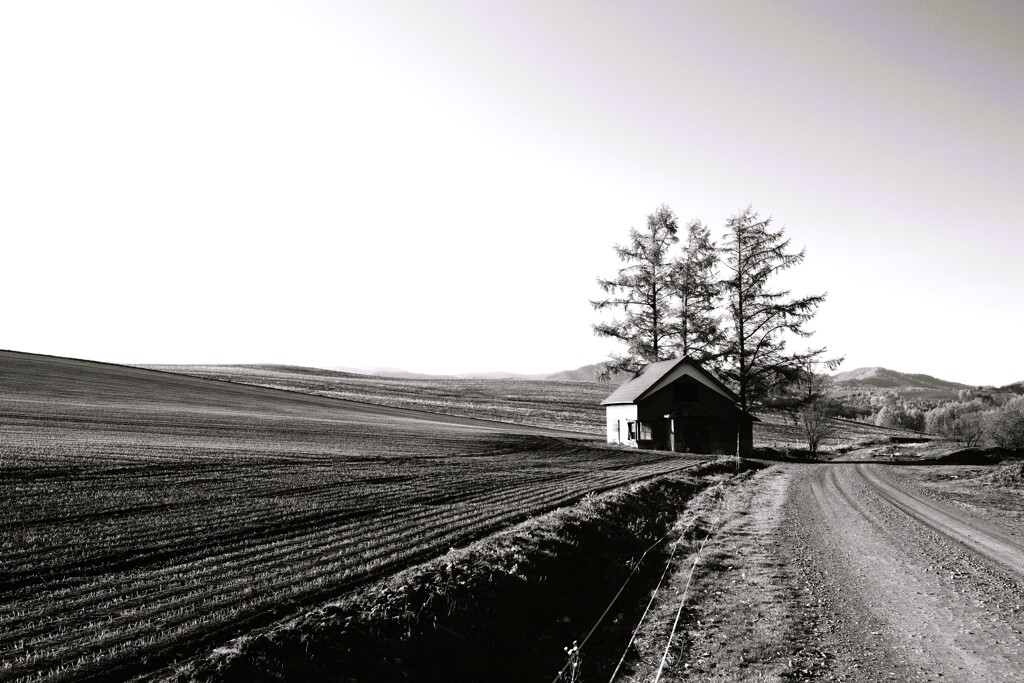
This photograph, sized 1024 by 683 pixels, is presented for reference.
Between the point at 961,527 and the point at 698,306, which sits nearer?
the point at 961,527

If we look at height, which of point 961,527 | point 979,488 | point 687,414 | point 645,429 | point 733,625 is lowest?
point 979,488

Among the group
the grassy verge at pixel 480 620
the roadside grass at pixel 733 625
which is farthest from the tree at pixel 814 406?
the grassy verge at pixel 480 620

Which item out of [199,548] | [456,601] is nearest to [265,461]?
[199,548]

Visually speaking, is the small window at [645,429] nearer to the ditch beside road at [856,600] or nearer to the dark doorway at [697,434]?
the dark doorway at [697,434]

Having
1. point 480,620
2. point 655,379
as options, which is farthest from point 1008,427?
point 480,620

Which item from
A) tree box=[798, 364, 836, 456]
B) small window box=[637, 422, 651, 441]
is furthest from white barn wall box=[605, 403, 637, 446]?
tree box=[798, 364, 836, 456]

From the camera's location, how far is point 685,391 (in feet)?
138

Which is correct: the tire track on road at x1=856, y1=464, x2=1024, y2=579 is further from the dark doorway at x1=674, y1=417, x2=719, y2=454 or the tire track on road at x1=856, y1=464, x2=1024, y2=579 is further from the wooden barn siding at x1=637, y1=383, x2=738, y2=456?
the wooden barn siding at x1=637, y1=383, x2=738, y2=456

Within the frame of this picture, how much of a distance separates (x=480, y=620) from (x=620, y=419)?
3709 centimetres

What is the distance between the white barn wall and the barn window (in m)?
2.87

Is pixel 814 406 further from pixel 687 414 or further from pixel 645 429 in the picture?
pixel 645 429

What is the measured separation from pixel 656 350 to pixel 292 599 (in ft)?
137

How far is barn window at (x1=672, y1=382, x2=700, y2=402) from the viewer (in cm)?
4206

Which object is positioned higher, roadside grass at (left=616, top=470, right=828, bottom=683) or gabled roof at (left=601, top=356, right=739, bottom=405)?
gabled roof at (left=601, top=356, right=739, bottom=405)
